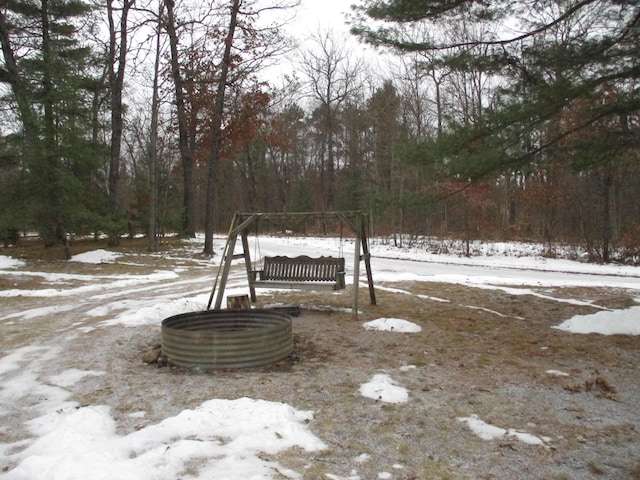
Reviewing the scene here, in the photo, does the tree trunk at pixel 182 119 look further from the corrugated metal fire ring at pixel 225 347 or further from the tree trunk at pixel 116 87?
the corrugated metal fire ring at pixel 225 347

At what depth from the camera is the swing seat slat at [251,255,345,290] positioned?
739cm

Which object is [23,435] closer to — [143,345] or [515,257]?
[143,345]

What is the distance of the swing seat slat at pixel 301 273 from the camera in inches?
291

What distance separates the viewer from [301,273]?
791 centimetres

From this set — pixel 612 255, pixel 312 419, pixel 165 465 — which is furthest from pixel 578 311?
pixel 612 255

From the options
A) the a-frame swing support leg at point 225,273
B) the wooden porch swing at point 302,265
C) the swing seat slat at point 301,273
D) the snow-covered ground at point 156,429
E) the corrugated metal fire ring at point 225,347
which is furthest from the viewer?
the swing seat slat at point 301,273

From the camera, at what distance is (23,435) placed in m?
3.31

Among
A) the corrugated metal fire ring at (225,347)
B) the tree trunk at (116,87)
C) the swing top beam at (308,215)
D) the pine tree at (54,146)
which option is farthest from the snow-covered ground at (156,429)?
the tree trunk at (116,87)

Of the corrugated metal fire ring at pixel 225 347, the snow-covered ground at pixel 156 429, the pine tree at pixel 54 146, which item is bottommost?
the snow-covered ground at pixel 156 429

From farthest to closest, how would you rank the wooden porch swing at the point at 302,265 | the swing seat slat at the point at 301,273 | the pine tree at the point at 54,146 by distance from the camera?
1. the pine tree at the point at 54,146
2. the swing seat slat at the point at 301,273
3. the wooden porch swing at the point at 302,265

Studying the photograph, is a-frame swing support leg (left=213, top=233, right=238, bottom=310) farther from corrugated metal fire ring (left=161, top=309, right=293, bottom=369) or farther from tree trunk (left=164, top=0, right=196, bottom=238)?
A: tree trunk (left=164, top=0, right=196, bottom=238)

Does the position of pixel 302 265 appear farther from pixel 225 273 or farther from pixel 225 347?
pixel 225 347

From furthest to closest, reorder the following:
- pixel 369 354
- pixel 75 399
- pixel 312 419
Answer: pixel 369 354
pixel 75 399
pixel 312 419

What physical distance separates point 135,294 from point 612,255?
14.5 meters
